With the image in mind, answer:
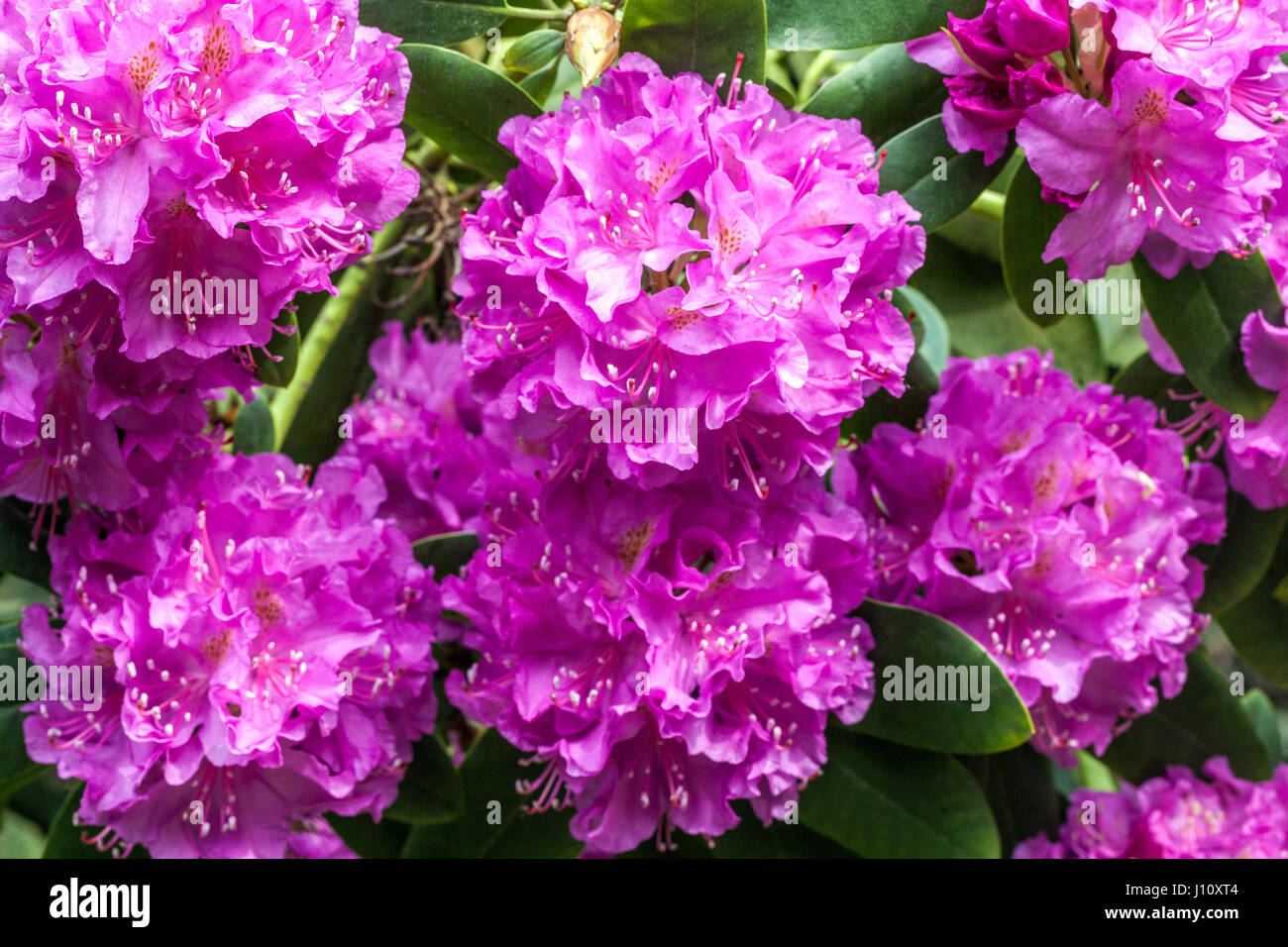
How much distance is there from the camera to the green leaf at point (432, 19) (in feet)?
4.27

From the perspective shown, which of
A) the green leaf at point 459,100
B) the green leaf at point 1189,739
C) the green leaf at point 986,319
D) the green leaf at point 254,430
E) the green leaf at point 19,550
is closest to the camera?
the green leaf at point 459,100

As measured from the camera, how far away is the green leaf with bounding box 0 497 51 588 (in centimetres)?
134

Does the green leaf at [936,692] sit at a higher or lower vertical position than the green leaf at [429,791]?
higher

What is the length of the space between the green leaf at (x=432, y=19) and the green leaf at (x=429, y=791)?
75cm

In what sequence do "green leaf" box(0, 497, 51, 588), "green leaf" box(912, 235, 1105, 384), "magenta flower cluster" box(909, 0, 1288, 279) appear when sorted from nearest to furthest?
"magenta flower cluster" box(909, 0, 1288, 279) < "green leaf" box(0, 497, 51, 588) < "green leaf" box(912, 235, 1105, 384)

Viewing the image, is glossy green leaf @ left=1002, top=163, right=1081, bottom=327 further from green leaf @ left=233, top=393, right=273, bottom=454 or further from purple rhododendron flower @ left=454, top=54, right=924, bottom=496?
green leaf @ left=233, top=393, right=273, bottom=454

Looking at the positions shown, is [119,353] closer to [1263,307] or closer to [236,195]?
[236,195]

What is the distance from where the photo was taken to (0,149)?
1.02 meters

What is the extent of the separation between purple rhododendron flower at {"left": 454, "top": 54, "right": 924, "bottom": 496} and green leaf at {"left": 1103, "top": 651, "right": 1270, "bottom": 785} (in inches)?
28.8

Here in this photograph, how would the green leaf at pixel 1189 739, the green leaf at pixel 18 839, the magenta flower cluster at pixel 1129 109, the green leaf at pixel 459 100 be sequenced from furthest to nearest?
1. the green leaf at pixel 18 839
2. the green leaf at pixel 1189 739
3. the green leaf at pixel 459 100
4. the magenta flower cluster at pixel 1129 109

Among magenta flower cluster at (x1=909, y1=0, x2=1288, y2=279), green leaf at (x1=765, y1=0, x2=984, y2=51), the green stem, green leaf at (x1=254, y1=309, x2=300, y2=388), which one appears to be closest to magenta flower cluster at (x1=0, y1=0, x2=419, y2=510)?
green leaf at (x1=254, y1=309, x2=300, y2=388)

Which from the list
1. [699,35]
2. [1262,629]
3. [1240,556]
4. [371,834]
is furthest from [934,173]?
[371,834]

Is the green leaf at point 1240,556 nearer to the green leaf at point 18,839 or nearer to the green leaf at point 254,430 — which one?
the green leaf at point 254,430

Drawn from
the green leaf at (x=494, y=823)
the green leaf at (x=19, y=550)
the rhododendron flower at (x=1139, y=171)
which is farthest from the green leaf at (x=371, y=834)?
the rhododendron flower at (x=1139, y=171)
